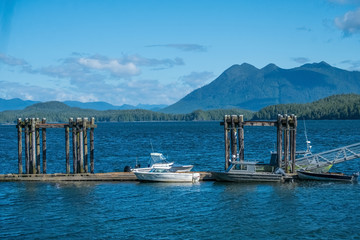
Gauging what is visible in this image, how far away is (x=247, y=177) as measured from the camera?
39.2m

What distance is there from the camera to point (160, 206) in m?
31.9

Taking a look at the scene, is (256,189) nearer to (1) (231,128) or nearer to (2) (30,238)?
(1) (231,128)

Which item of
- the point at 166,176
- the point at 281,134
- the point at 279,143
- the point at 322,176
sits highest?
the point at 281,134

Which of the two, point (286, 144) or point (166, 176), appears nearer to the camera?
point (286, 144)

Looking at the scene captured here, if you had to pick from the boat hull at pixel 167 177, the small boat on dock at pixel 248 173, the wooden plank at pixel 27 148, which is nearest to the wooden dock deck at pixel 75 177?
the boat hull at pixel 167 177

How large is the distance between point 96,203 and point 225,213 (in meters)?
8.75

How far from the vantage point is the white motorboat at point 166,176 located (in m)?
39.7

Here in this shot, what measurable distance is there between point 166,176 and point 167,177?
12cm

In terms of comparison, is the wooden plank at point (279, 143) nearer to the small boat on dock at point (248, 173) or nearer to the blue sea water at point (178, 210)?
the small boat on dock at point (248, 173)

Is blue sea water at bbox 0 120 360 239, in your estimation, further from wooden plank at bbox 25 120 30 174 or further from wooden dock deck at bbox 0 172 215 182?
wooden plank at bbox 25 120 30 174

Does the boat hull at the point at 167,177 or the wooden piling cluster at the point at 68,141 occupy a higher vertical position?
the wooden piling cluster at the point at 68,141

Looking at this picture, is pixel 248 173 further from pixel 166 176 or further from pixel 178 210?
pixel 178 210

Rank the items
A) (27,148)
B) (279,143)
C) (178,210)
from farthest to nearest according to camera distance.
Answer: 1. (27,148)
2. (279,143)
3. (178,210)

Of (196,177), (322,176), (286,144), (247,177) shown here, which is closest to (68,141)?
(196,177)
